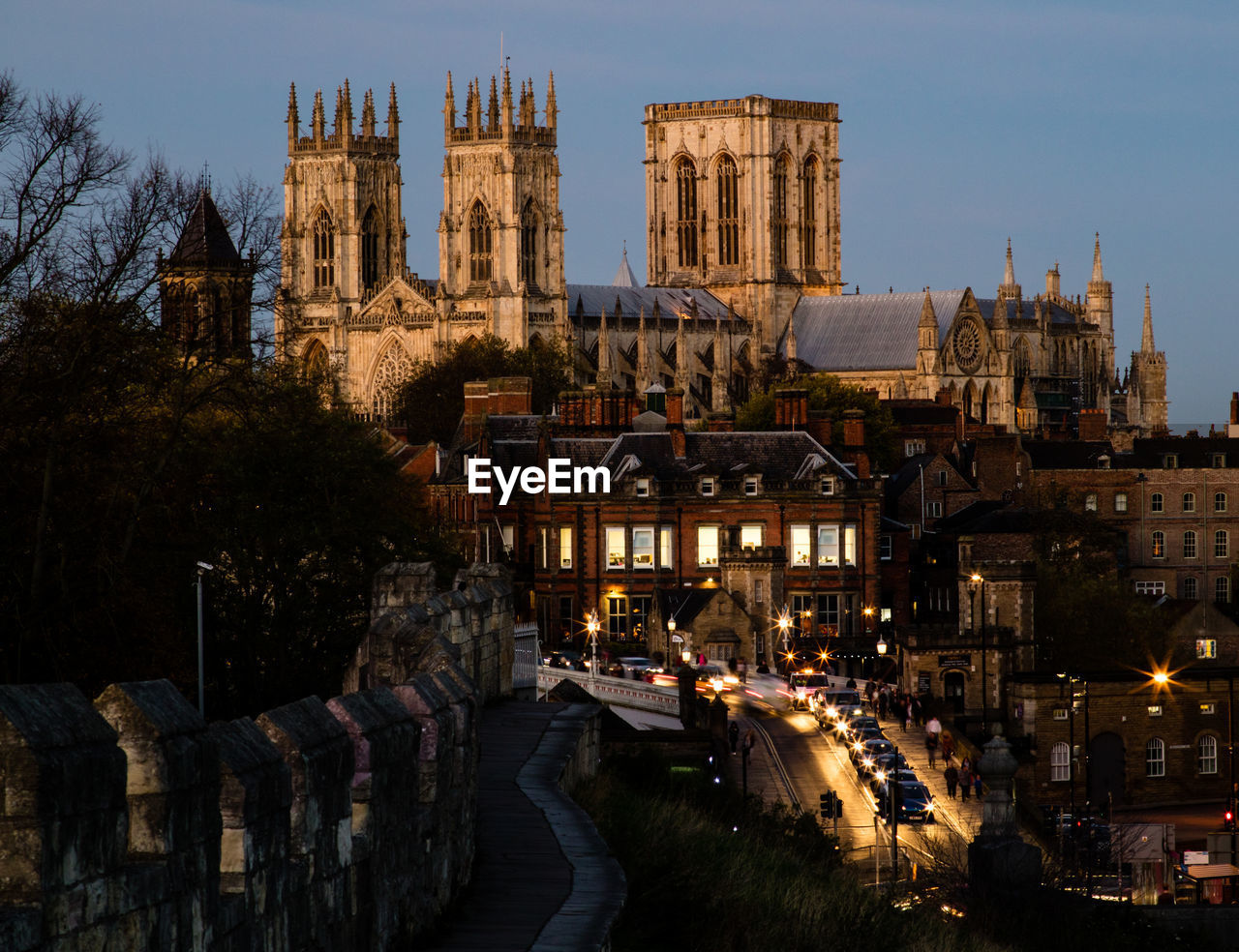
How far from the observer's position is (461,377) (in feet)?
448

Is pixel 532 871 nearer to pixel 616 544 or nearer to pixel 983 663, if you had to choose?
pixel 983 663

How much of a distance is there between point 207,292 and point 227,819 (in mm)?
32336

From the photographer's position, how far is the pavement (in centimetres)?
1539

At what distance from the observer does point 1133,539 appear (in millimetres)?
105875

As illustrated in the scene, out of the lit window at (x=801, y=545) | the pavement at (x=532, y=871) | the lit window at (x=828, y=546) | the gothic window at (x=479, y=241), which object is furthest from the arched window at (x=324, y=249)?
the pavement at (x=532, y=871)

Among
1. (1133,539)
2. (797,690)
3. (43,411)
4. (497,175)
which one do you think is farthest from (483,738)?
(497,175)

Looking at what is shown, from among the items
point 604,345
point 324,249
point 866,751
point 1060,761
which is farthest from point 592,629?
point 324,249

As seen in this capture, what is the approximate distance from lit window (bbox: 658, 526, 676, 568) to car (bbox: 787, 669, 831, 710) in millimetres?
8905

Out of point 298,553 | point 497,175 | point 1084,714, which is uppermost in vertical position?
point 497,175

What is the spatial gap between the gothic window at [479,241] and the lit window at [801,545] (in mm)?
73931

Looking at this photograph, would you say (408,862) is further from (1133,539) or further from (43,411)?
(1133,539)

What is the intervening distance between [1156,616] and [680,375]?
71952 mm

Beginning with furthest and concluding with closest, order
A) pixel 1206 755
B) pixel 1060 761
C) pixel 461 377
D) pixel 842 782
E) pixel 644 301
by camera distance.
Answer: pixel 644 301, pixel 461 377, pixel 1206 755, pixel 1060 761, pixel 842 782

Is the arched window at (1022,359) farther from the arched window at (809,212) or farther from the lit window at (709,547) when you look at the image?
the lit window at (709,547)
